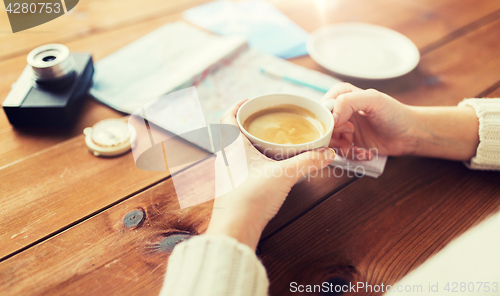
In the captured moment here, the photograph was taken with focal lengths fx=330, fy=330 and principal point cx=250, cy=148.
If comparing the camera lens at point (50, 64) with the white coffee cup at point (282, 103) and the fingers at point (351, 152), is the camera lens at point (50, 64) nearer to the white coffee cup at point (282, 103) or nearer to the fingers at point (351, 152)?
the white coffee cup at point (282, 103)

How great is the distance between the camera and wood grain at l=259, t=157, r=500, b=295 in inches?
19.5

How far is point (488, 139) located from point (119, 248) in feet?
2.33

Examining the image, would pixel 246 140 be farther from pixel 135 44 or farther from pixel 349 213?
pixel 135 44

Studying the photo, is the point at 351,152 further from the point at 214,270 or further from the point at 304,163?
the point at 214,270

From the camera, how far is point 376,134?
707mm

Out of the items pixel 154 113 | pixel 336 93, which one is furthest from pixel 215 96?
pixel 336 93

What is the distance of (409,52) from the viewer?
946 mm

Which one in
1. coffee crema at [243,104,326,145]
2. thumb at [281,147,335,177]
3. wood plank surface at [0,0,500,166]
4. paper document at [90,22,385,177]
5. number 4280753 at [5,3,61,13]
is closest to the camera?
thumb at [281,147,335,177]

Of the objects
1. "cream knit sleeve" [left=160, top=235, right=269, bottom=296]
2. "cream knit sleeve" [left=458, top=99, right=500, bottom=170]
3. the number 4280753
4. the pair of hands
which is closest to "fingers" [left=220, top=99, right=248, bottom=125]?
the pair of hands

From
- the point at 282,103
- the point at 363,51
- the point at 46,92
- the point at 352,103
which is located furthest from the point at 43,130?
the point at 363,51

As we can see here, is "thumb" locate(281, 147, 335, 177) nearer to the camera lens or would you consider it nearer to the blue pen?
the blue pen

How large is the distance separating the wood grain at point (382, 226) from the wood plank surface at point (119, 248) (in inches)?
1.6

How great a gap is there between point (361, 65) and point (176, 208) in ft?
2.14

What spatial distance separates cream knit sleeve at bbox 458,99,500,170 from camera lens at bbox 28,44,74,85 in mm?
857
